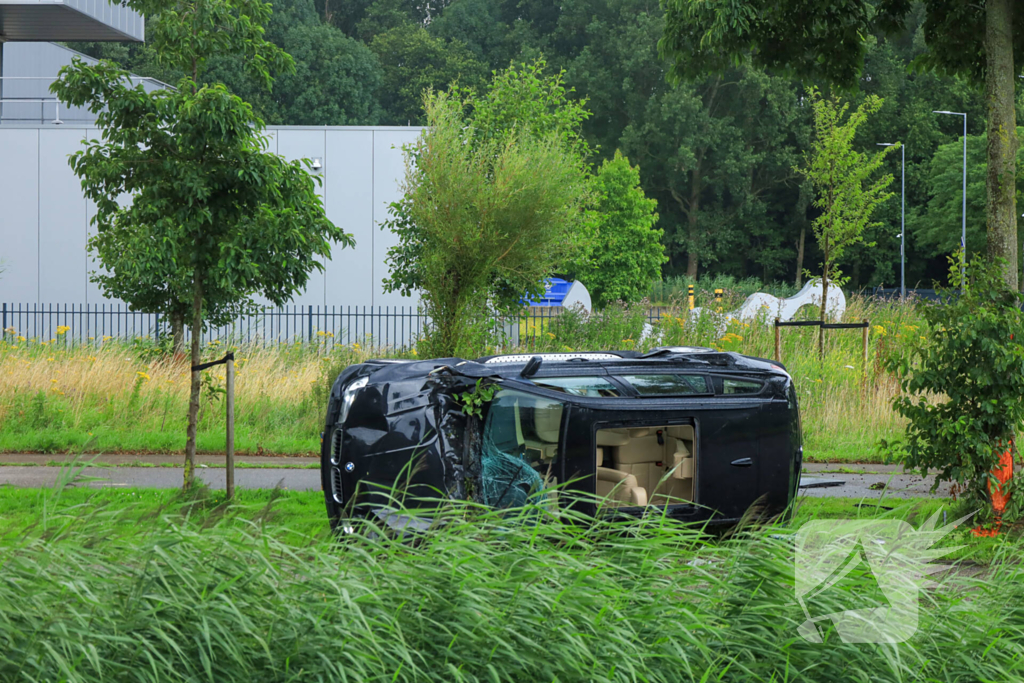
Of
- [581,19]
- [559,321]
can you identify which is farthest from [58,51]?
[581,19]

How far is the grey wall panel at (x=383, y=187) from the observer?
83.3 feet

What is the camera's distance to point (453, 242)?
517 inches

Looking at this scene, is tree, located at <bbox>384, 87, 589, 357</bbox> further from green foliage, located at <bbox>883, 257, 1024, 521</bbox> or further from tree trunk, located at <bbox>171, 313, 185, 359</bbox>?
green foliage, located at <bbox>883, 257, 1024, 521</bbox>

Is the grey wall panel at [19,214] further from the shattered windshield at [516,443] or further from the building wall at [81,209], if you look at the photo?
the shattered windshield at [516,443]

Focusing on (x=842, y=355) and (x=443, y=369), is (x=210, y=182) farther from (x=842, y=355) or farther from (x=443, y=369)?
(x=842, y=355)

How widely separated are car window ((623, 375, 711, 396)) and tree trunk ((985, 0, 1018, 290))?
3584 mm

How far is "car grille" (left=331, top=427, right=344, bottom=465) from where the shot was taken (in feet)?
22.7

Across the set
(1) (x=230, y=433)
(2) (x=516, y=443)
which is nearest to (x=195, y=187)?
(1) (x=230, y=433)

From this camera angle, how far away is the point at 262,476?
11.0 m

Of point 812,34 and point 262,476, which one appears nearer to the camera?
point 262,476

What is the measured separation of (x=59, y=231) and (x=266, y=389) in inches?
562

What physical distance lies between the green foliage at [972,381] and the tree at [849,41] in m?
1.06

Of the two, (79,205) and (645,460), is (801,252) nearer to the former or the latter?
(79,205)

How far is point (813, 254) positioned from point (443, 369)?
6461 cm
